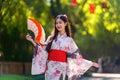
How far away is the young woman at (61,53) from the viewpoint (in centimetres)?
648

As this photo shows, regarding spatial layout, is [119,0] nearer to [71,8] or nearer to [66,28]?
[71,8]

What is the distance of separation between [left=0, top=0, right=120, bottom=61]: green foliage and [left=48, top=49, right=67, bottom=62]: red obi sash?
41.6ft

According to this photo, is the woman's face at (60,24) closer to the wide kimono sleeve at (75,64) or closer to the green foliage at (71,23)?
the wide kimono sleeve at (75,64)

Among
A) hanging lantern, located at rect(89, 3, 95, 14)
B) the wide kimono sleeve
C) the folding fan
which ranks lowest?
the wide kimono sleeve

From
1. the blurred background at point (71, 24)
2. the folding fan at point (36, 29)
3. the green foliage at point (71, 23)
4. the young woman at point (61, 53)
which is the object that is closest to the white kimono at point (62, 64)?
the young woman at point (61, 53)

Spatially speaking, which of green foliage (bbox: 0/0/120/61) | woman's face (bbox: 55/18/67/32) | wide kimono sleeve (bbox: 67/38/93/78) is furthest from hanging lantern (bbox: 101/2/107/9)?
woman's face (bbox: 55/18/67/32)

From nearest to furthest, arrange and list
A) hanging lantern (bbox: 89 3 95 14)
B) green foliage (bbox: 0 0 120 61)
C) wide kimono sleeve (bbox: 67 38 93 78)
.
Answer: wide kimono sleeve (bbox: 67 38 93 78)
green foliage (bbox: 0 0 120 61)
hanging lantern (bbox: 89 3 95 14)

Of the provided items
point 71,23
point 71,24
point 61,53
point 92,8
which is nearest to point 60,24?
point 61,53

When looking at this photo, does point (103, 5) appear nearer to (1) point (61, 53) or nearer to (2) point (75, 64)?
(2) point (75, 64)

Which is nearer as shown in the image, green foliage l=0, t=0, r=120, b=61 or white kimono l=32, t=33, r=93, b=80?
white kimono l=32, t=33, r=93, b=80

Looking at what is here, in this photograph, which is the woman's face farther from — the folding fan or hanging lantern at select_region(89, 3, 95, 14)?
hanging lantern at select_region(89, 3, 95, 14)

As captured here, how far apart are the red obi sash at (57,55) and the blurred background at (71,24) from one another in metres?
11.7

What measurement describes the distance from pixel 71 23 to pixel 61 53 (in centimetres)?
1783

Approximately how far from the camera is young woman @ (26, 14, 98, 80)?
648 centimetres
